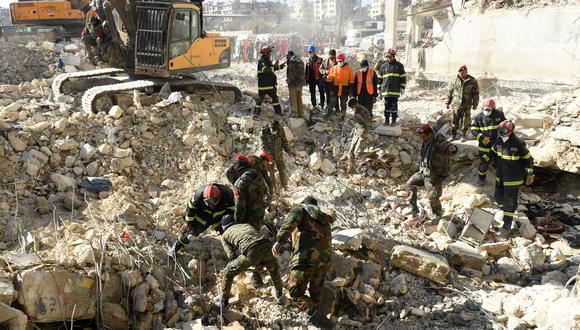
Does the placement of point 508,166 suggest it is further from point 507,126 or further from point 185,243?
point 185,243

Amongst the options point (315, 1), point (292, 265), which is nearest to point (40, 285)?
point (292, 265)

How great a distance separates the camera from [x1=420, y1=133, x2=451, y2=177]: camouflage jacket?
6691mm

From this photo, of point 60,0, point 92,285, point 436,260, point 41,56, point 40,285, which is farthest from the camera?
point 60,0

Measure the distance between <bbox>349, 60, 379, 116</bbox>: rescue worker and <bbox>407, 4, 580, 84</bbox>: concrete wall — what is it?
21.0 ft

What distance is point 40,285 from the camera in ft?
14.4

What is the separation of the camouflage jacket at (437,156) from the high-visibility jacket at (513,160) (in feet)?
2.36

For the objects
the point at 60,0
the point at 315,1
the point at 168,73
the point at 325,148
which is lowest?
the point at 325,148

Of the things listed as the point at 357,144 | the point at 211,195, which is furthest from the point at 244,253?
the point at 357,144

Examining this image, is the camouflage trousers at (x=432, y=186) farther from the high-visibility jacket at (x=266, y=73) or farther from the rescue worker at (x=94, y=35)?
the rescue worker at (x=94, y=35)

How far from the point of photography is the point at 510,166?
6508mm

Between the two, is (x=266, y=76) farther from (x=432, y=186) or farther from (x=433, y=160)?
(x=432, y=186)

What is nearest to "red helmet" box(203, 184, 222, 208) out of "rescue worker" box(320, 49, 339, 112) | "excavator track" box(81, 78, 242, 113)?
"excavator track" box(81, 78, 242, 113)

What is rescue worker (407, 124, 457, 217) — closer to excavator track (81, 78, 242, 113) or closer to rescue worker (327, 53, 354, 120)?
rescue worker (327, 53, 354, 120)

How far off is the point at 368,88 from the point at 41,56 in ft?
37.8
